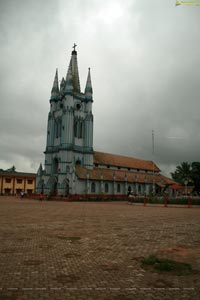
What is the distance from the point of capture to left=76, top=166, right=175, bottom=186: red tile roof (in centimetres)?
6034

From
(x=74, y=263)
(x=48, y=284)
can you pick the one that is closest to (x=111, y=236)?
(x=74, y=263)

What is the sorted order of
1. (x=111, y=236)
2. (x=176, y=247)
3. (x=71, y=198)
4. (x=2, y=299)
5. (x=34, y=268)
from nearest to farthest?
(x=2, y=299), (x=34, y=268), (x=176, y=247), (x=111, y=236), (x=71, y=198)

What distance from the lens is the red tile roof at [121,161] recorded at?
71438mm

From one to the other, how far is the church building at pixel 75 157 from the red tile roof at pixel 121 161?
305 mm

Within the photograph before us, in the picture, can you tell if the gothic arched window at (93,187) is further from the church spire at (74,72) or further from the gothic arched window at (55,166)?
the church spire at (74,72)

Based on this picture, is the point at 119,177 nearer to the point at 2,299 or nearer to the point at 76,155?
the point at 76,155

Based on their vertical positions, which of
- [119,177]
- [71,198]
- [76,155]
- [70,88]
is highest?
[70,88]

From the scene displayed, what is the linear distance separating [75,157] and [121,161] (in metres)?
19.5

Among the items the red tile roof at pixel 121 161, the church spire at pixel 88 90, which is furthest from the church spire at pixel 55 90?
the red tile roof at pixel 121 161

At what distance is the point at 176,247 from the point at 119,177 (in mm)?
59459

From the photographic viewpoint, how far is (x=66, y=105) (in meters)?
62.6

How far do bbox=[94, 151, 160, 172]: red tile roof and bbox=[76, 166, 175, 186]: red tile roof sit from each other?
2.37 m

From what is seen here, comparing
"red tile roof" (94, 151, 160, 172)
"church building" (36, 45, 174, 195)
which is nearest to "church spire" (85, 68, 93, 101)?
"church building" (36, 45, 174, 195)

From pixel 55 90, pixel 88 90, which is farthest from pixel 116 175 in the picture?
pixel 55 90
